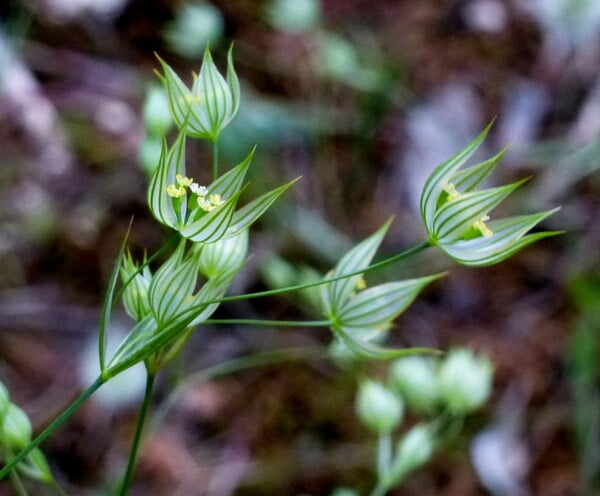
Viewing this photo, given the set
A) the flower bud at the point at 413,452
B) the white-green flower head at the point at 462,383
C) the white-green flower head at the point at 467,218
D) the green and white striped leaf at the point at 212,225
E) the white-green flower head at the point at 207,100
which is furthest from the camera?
the white-green flower head at the point at 462,383

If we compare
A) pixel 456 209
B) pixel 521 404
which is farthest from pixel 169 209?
pixel 521 404

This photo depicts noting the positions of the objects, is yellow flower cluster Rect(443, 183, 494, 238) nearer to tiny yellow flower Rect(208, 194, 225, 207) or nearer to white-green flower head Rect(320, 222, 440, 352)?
white-green flower head Rect(320, 222, 440, 352)

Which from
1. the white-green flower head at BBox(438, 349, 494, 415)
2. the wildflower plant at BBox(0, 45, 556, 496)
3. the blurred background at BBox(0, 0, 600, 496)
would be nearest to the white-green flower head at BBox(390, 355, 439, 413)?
the white-green flower head at BBox(438, 349, 494, 415)

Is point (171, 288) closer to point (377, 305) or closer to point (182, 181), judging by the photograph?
point (182, 181)

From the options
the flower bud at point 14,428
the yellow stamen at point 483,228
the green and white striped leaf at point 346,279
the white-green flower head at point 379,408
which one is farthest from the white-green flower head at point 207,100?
the white-green flower head at point 379,408

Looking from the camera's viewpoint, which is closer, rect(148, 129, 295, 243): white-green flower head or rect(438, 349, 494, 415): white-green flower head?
rect(148, 129, 295, 243): white-green flower head

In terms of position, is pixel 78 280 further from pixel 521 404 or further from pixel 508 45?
pixel 508 45

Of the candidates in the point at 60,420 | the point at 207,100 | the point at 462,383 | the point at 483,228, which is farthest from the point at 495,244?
the point at 462,383

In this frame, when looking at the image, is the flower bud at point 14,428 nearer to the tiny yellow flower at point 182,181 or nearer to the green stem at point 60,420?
the green stem at point 60,420
